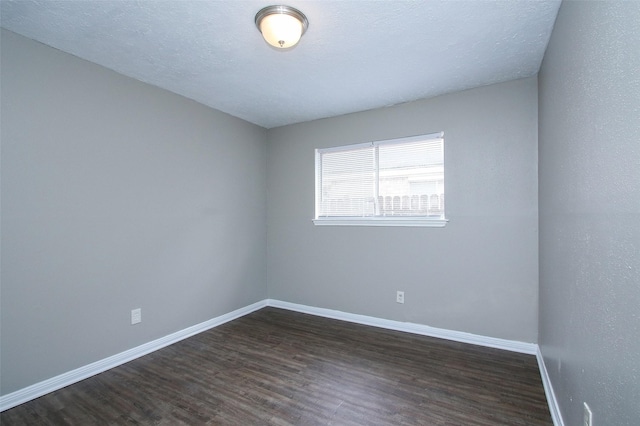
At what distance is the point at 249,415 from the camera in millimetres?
1883

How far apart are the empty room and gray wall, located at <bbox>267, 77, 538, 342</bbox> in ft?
0.07

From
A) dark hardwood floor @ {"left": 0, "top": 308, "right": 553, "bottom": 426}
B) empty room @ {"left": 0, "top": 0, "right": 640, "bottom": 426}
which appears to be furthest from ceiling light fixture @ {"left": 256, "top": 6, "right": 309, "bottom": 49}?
dark hardwood floor @ {"left": 0, "top": 308, "right": 553, "bottom": 426}

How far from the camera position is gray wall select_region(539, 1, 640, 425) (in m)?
0.89

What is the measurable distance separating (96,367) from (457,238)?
343 cm

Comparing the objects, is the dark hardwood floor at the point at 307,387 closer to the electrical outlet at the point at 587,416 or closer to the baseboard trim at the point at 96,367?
the baseboard trim at the point at 96,367

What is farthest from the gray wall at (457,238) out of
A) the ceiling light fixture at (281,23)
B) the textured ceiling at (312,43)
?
the ceiling light fixture at (281,23)

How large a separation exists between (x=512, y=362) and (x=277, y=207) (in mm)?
3115

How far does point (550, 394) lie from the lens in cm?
195

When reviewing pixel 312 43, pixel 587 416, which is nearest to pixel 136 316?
pixel 312 43

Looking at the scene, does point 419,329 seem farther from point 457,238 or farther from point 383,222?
point 383,222

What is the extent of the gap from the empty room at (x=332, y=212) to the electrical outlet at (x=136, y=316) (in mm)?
55

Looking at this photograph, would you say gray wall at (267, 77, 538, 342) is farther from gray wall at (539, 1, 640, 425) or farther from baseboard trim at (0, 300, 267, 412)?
baseboard trim at (0, 300, 267, 412)

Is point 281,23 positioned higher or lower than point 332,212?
higher

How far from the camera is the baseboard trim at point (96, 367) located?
78.3 inches
